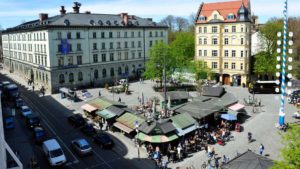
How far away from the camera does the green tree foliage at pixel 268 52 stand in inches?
2336

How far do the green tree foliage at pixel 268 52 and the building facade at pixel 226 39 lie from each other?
2.68m

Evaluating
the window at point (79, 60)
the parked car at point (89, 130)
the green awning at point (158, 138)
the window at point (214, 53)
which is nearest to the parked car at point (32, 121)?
the parked car at point (89, 130)

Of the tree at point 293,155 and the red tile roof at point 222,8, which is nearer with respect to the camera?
the tree at point 293,155

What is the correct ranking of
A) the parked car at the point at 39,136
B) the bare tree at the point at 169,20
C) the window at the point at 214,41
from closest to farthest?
the parked car at the point at 39,136, the window at the point at 214,41, the bare tree at the point at 169,20

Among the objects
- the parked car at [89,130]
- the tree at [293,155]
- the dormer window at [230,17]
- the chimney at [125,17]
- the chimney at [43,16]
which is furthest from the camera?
the chimney at [125,17]

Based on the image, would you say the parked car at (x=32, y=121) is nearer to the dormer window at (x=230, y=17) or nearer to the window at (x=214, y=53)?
the window at (x=214, y=53)

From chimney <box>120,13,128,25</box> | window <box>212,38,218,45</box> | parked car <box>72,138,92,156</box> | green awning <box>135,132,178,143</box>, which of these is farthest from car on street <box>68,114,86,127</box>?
chimney <box>120,13,128,25</box>

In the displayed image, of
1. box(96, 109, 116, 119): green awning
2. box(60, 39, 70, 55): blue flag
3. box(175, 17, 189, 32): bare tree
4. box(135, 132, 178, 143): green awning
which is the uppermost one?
box(175, 17, 189, 32): bare tree

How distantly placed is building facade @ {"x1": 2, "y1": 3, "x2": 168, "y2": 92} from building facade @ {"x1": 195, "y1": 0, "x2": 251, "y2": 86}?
1851 cm

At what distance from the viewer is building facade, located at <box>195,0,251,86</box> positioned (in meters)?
60.8

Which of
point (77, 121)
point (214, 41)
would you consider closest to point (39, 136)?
point (77, 121)

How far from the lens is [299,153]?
52.6 feet

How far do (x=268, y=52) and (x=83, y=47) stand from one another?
41519 millimetres

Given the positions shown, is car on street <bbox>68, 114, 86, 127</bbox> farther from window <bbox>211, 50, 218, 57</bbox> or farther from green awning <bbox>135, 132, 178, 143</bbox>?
window <bbox>211, 50, 218, 57</bbox>
